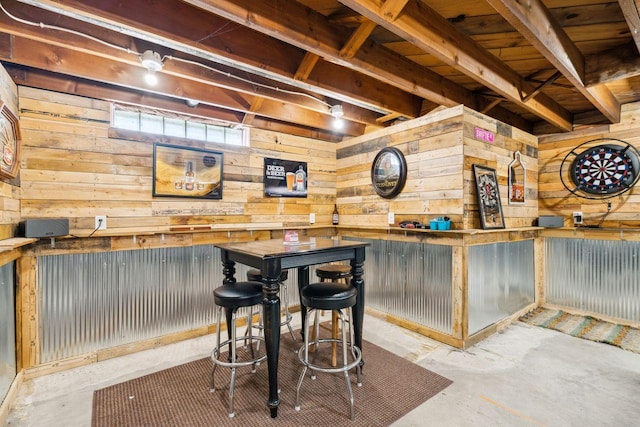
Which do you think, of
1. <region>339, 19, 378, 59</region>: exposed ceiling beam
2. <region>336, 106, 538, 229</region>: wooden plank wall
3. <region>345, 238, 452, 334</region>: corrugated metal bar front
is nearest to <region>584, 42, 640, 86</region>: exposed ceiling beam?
<region>336, 106, 538, 229</region>: wooden plank wall

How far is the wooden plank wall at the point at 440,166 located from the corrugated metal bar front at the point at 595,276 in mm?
663

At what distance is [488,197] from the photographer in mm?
3256

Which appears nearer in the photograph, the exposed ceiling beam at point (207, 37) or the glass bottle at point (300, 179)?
the exposed ceiling beam at point (207, 37)

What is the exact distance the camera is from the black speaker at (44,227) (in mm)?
2408

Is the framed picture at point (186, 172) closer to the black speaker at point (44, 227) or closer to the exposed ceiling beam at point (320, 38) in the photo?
the black speaker at point (44, 227)

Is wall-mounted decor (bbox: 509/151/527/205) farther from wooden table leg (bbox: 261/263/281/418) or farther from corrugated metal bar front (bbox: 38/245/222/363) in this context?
corrugated metal bar front (bbox: 38/245/222/363)

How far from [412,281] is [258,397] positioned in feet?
6.73

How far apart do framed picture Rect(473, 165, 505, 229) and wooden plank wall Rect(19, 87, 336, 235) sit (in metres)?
2.47

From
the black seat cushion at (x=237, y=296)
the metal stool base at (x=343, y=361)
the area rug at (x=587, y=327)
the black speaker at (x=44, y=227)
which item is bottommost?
the area rug at (x=587, y=327)

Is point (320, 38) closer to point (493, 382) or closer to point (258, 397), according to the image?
point (258, 397)

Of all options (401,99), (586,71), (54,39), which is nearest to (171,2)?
(54,39)

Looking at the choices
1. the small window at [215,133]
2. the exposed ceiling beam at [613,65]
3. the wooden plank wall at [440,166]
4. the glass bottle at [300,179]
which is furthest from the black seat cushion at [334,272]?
the exposed ceiling beam at [613,65]

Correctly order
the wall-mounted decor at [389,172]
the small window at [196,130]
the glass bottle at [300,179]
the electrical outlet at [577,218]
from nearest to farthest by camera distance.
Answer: the small window at [196,130] → the wall-mounted decor at [389,172] → the electrical outlet at [577,218] → the glass bottle at [300,179]

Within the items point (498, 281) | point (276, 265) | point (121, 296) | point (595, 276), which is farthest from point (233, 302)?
point (595, 276)
